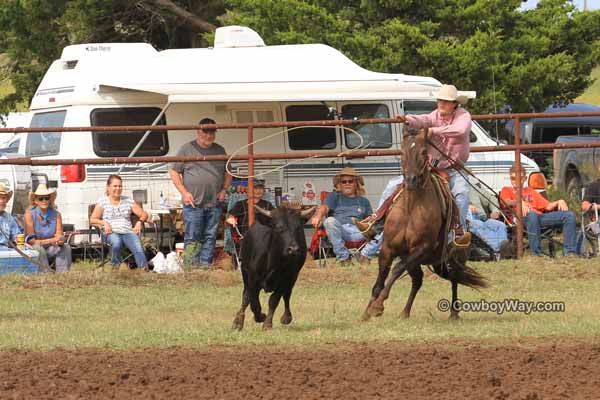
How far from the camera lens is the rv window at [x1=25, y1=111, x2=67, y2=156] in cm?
1853

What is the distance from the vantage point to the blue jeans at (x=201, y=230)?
16625mm

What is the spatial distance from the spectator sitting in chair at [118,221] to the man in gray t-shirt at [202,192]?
621mm

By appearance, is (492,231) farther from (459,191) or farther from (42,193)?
(42,193)

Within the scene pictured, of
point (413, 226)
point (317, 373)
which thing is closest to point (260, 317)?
point (413, 226)

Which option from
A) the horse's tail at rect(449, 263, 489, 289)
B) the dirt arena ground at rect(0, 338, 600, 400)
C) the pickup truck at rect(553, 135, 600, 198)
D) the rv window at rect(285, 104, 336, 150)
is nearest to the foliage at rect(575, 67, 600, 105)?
the pickup truck at rect(553, 135, 600, 198)

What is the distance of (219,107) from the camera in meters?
18.9

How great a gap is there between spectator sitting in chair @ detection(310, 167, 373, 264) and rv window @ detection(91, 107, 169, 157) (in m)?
2.96

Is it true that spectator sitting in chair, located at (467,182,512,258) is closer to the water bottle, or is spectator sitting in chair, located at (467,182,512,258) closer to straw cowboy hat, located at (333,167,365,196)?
straw cowboy hat, located at (333,167,365,196)

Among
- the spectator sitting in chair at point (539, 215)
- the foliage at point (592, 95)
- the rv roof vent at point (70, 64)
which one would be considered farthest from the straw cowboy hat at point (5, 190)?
the foliage at point (592, 95)

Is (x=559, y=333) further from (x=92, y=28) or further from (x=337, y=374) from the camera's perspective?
(x=92, y=28)

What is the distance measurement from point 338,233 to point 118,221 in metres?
2.95

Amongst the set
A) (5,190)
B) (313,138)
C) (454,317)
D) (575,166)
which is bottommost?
(454,317)

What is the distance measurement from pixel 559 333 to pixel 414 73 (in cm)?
1438

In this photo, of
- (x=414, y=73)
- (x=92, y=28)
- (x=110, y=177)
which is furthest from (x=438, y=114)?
(x=92, y=28)
